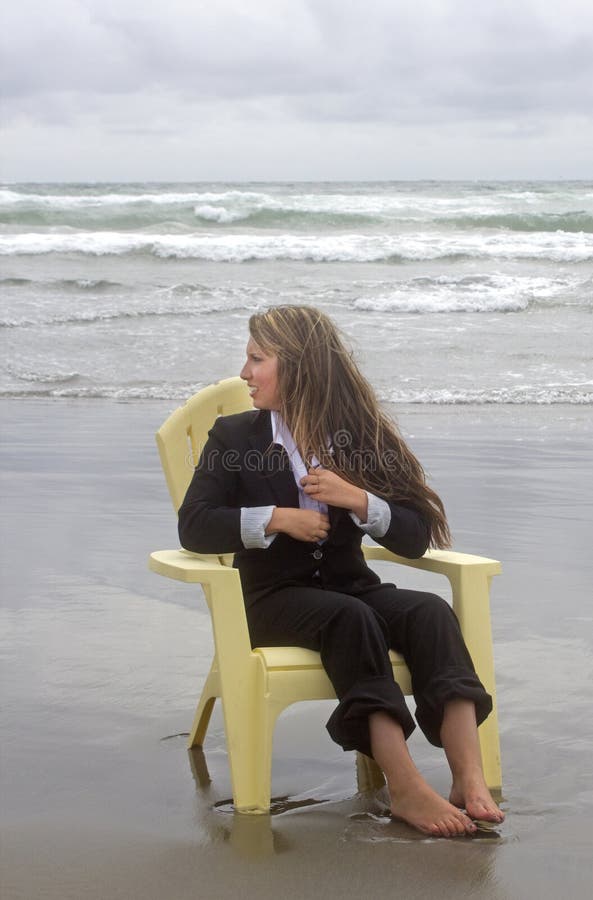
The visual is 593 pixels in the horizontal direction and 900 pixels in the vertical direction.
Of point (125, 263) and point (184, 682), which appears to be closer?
point (184, 682)

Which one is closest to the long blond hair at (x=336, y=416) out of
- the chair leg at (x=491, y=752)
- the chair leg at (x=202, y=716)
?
the chair leg at (x=491, y=752)

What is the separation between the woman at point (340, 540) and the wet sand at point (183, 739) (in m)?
0.18

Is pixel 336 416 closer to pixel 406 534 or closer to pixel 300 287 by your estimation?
pixel 406 534

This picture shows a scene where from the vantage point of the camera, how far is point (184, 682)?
367cm

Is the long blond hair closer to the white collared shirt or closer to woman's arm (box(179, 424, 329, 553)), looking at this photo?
the white collared shirt

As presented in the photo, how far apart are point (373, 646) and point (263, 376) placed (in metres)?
0.74

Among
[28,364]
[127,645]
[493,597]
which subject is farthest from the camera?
[28,364]

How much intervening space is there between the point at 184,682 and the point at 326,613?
95cm

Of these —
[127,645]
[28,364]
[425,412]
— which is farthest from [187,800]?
[28,364]

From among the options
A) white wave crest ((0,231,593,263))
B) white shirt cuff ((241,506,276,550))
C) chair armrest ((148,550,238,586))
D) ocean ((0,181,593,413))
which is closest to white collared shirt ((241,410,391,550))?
white shirt cuff ((241,506,276,550))

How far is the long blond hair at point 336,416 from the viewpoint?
312cm

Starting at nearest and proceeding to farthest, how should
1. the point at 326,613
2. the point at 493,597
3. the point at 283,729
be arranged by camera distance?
the point at 326,613
the point at 283,729
the point at 493,597

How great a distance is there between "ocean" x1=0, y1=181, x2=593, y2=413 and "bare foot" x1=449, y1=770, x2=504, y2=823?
1.45 m

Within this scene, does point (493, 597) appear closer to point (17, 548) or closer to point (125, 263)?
point (17, 548)
